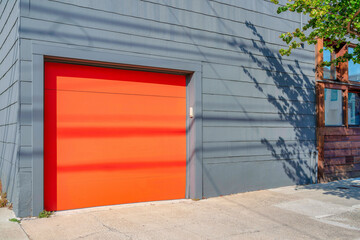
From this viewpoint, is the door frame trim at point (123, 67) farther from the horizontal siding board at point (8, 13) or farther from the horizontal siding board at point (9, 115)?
the horizontal siding board at point (8, 13)

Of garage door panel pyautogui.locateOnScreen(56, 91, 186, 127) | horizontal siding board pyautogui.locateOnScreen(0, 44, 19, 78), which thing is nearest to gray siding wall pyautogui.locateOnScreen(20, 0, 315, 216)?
horizontal siding board pyautogui.locateOnScreen(0, 44, 19, 78)

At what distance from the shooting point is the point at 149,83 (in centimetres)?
702

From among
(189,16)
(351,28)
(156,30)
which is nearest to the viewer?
(156,30)

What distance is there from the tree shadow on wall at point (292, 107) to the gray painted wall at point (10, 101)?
5.07 metres

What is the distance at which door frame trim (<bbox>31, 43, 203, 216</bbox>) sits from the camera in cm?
554

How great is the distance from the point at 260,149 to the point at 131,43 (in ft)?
13.9

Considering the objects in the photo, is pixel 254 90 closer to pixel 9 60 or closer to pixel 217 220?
pixel 217 220

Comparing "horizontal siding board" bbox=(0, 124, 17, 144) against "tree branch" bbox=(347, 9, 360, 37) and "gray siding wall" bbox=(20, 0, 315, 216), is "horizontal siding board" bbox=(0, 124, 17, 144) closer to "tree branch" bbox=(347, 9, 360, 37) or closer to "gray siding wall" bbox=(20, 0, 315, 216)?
"gray siding wall" bbox=(20, 0, 315, 216)

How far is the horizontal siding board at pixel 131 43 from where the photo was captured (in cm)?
570

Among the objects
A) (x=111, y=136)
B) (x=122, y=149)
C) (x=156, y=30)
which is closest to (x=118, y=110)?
(x=111, y=136)

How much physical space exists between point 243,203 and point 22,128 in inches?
180

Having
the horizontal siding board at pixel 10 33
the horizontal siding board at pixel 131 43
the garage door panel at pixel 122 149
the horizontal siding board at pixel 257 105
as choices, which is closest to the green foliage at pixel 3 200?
the garage door panel at pixel 122 149

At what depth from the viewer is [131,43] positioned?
6.59 m

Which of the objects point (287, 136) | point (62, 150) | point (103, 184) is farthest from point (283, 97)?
point (62, 150)
